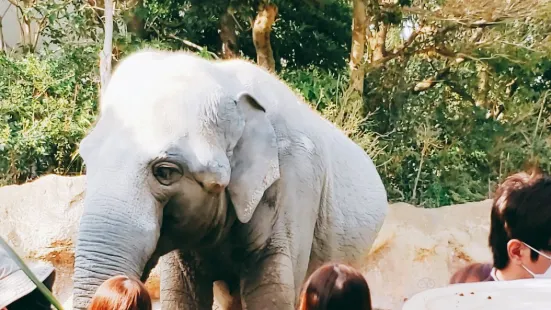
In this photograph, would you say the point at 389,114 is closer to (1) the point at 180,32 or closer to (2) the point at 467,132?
(2) the point at 467,132

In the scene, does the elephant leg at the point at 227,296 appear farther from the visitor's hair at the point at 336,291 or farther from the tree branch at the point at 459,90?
the tree branch at the point at 459,90

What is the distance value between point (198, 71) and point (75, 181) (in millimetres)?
3186

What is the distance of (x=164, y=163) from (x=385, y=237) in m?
3.75

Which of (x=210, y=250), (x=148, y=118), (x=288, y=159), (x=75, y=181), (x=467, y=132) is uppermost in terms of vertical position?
(x=148, y=118)

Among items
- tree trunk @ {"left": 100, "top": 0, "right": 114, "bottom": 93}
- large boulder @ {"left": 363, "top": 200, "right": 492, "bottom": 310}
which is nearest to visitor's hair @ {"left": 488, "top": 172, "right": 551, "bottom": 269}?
large boulder @ {"left": 363, "top": 200, "right": 492, "bottom": 310}

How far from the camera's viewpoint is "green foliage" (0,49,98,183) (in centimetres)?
705

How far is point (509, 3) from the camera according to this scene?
8508 millimetres

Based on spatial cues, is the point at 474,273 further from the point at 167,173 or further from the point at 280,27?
the point at 280,27

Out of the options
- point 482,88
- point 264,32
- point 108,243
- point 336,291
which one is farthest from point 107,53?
point 336,291

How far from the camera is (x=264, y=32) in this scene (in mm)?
7805

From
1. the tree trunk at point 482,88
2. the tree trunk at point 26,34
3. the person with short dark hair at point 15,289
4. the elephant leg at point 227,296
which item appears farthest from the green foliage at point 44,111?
the person with short dark hair at point 15,289

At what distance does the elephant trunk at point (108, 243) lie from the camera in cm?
220

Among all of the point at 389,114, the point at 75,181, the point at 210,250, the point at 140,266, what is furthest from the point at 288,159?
the point at 389,114

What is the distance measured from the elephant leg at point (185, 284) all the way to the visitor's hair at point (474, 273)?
3.68 feet
